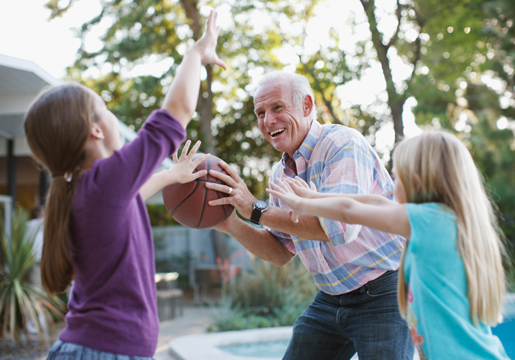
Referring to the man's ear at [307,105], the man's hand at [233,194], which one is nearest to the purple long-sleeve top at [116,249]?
the man's hand at [233,194]

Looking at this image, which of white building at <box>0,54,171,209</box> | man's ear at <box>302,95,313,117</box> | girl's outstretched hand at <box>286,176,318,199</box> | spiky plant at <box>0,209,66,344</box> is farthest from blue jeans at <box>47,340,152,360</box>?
spiky plant at <box>0,209,66,344</box>

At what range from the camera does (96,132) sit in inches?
66.2

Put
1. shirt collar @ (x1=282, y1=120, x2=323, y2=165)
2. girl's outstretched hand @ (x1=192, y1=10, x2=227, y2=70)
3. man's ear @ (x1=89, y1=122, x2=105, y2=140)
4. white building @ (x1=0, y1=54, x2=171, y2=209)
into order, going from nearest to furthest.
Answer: man's ear @ (x1=89, y1=122, x2=105, y2=140), girl's outstretched hand @ (x1=192, y1=10, x2=227, y2=70), shirt collar @ (x1=282, y1=120, x2=323, y2=165), white building @ (x1=0, y1=54, x2=171, y2=209)

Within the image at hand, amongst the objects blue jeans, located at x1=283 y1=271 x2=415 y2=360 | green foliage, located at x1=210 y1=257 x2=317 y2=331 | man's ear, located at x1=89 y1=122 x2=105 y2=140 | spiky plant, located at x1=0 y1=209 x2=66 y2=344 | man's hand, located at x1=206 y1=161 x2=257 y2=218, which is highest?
man's ear, located at x1=89 y1=122 x2=105 y2=140

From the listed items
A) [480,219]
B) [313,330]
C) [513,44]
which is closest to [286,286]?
[313,330]

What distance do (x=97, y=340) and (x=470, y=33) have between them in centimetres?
1258

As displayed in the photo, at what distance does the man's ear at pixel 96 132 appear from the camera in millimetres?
1669

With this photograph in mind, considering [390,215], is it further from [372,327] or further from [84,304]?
[84,304]

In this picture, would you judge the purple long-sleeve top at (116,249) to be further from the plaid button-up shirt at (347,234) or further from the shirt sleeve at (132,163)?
the plaid button-up shirt at (347,234)

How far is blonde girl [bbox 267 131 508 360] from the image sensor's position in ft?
5.81

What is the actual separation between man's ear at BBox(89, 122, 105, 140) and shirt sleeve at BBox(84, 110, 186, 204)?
135 mm

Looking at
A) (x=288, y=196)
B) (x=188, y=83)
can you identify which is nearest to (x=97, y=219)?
(x=188, y=83)

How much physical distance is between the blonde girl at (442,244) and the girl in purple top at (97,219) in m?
0.69

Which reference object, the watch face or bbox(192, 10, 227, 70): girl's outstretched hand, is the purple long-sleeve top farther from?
the watch face
